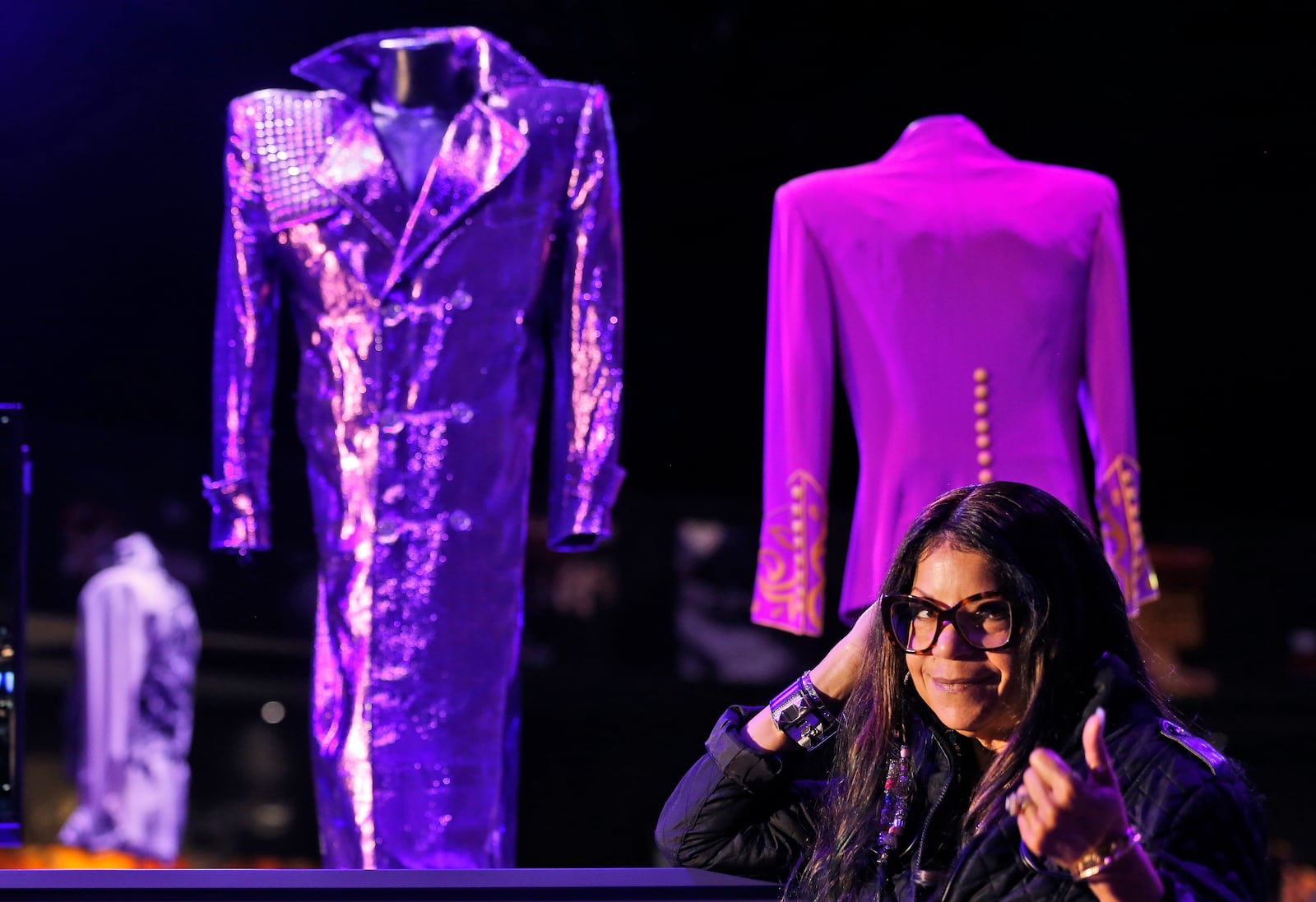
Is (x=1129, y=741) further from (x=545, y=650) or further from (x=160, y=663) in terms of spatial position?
(x=160, y=663)

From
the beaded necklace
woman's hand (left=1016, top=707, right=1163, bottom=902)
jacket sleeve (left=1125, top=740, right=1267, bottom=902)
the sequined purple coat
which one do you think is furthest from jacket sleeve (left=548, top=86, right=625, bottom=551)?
woman's hand (left=1016, top=707, right=1163, bottom=902)

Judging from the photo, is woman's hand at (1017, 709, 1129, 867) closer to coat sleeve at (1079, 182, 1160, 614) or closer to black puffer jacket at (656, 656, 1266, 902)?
black puffer jacket at (656, 656, 1266, 902)

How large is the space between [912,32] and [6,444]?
6.50 ft

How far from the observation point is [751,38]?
132 inches

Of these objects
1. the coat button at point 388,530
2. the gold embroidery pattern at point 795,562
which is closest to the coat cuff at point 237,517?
the coat button at point 388,530

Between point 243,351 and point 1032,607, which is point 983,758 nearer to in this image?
point 1032,607

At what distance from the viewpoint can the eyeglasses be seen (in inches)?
61.7

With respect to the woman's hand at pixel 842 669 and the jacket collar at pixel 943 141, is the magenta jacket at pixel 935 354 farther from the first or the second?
the woman's hand at pixel 842 669

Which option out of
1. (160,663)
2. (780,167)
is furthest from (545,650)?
(780,167)

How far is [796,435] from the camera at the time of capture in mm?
2822

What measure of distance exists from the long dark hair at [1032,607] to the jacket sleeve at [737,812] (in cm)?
15

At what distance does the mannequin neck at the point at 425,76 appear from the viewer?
2844mm

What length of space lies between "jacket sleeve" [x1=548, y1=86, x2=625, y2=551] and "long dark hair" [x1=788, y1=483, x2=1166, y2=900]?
109 centimetres

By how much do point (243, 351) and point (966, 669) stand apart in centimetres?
164
